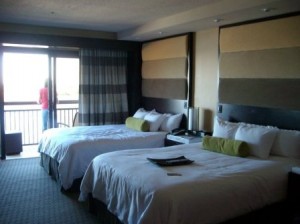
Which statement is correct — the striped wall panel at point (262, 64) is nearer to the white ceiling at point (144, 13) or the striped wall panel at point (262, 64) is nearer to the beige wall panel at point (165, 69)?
the white ceiling at point (144, 13)

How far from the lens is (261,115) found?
12.4 ft

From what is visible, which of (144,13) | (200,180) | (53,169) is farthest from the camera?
(53,169)

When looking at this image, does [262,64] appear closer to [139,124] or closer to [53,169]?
[139,124]

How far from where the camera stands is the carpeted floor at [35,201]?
3.26m

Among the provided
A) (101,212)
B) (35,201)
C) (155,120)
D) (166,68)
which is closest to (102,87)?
(166,68)

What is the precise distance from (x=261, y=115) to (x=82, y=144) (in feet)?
7.88

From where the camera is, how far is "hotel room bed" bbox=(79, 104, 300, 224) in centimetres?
231

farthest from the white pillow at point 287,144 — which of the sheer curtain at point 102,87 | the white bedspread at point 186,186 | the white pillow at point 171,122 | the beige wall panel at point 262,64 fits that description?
the sheer curtain at point 102,87

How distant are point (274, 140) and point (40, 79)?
486 cm

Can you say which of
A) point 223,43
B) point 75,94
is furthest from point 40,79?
point 223,43

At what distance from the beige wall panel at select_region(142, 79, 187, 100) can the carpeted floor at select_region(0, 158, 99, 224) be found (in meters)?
2.43

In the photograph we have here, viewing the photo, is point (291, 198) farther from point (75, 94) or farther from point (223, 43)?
point (75, 94)

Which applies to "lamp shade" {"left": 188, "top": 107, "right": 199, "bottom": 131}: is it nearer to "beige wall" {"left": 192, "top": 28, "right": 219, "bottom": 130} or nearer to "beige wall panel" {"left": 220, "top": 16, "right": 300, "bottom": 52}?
"beige wall" {"left": 192, "top": 28, "right": 219, "bottom": 130}

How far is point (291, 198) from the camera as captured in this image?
2949 millimetres
